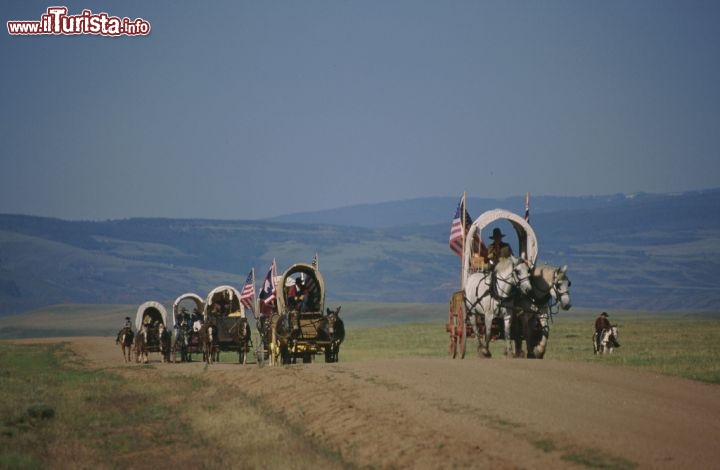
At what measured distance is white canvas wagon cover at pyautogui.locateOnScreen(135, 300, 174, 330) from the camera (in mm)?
50969

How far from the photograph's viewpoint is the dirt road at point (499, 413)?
15945 mm

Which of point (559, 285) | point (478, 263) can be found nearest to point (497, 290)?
point (559, 285)

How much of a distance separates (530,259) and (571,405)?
36.1 ft

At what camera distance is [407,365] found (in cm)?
Result: 2673

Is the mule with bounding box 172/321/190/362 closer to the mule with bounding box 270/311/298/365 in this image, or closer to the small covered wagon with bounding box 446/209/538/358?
the mule with bounding box 270/311/298/365

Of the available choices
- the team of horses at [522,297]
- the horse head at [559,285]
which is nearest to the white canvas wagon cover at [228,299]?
the team of horses at [522,297]

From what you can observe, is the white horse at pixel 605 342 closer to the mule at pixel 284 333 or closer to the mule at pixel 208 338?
the mule at pixel 208 338

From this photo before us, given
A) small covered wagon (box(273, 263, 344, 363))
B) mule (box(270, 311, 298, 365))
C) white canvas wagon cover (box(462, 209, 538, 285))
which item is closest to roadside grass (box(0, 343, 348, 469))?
mule (box(270, 311, 298, 365))

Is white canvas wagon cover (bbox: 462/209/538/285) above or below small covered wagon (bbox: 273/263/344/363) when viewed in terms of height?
above

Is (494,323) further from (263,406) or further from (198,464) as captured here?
(198,464)

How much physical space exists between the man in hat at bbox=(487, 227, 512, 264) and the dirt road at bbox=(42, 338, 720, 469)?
2.95 m

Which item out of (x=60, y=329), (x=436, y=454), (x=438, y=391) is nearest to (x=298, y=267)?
(x=438, y=391)

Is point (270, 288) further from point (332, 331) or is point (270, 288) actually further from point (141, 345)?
point (141, 345)

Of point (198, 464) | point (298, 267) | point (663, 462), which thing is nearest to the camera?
point (663, 462)
